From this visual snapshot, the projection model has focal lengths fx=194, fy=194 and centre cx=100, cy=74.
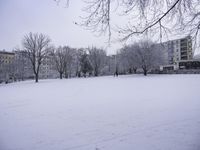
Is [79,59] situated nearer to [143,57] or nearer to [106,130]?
[143,57]

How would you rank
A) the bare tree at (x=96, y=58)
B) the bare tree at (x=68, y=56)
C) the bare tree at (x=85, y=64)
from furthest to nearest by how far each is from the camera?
1. the bare tree at (x=96, y=58)
2. the bare tree at (x=85, y=64)
3. the bare tree at (x=68, y=56)

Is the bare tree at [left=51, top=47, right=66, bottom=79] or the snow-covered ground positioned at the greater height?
the bare tree at [left=51, top=47, right=66, bottom=79]

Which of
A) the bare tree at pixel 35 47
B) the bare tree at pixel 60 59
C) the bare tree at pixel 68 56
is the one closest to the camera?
the bare tree at pixel 35 47

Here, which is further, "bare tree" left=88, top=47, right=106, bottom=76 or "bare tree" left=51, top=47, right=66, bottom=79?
"bare tree" left=88, top=47, right=106, bottom=76

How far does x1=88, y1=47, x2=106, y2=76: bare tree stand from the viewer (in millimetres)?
79406

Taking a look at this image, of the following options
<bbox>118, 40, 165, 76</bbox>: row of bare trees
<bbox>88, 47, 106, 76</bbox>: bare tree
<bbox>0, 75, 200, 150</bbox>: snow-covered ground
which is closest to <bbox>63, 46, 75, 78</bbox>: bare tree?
<bbox>88, 47, 106, 76</bbox>: bare tree

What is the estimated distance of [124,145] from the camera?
16.5 ft

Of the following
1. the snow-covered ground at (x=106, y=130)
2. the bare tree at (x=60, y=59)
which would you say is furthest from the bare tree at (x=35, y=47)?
the snow-covered ground at (x=106, y=130)

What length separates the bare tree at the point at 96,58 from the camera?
261 feet

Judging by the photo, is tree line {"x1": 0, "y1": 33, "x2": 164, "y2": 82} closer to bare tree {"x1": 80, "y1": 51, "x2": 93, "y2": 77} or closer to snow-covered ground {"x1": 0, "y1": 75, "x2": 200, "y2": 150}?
bare tree {"x1": 80, "y1": 51, "x2": 93, "y2": 77}

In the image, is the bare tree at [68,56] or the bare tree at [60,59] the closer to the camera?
the bare tree at [60,59]

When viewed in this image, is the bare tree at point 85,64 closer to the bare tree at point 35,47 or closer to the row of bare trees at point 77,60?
the row of bare trees at point 77,60

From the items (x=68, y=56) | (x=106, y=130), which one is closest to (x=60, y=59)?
(x=68, y=56)

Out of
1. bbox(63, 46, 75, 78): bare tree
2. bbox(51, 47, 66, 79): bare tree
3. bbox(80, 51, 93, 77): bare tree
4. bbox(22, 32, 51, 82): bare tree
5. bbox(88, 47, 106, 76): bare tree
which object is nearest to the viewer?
bbox(22, 32, 51, 82): bare tree
